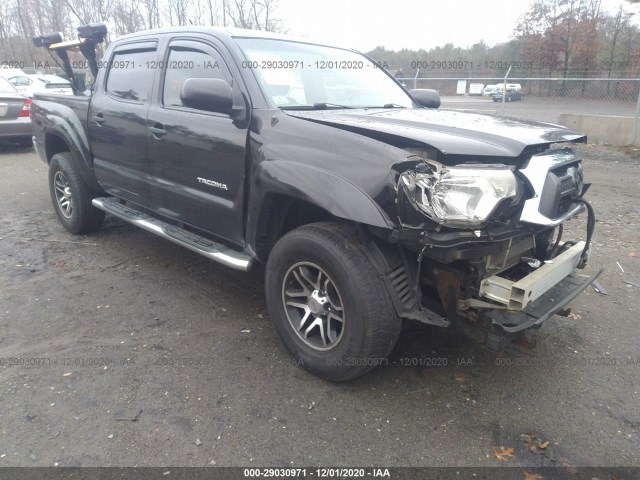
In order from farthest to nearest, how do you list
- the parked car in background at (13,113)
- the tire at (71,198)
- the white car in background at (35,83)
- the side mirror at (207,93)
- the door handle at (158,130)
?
the white car in background at (35,83)
the parked car in background at (13,113)
the tire at (71,198)
the door handle at (158,130)
the side mirror at (207,93)

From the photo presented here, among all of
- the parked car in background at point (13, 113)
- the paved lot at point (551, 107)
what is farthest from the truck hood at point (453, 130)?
the paved lot at point (551, 107)

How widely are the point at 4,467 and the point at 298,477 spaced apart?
1.35 meters

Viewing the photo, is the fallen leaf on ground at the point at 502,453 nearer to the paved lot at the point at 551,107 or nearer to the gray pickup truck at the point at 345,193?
the gray pickup truck at the point at 345,193

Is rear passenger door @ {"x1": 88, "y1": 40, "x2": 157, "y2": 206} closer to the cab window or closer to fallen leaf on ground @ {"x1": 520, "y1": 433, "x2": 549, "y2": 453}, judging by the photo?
the cab window

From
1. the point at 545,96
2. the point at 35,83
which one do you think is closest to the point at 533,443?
the point at 545,96

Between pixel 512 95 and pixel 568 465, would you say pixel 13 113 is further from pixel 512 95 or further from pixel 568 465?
pixel 512 95

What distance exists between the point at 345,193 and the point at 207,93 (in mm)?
1124

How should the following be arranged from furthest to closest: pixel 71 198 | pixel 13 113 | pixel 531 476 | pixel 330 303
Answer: pixel 13 113, pixel 71 198, pixel 330 303, pixel 531 476

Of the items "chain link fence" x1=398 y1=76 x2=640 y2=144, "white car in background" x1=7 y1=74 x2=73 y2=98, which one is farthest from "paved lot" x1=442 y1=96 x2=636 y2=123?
"white car in background" x1=7 y1=74 x2=73 y2=98

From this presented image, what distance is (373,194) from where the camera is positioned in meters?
2.36

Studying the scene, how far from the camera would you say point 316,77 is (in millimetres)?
3568

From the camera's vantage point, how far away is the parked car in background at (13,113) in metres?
9.70

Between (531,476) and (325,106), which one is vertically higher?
(325,106)

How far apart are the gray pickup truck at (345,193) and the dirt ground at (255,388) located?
35 centimetres
